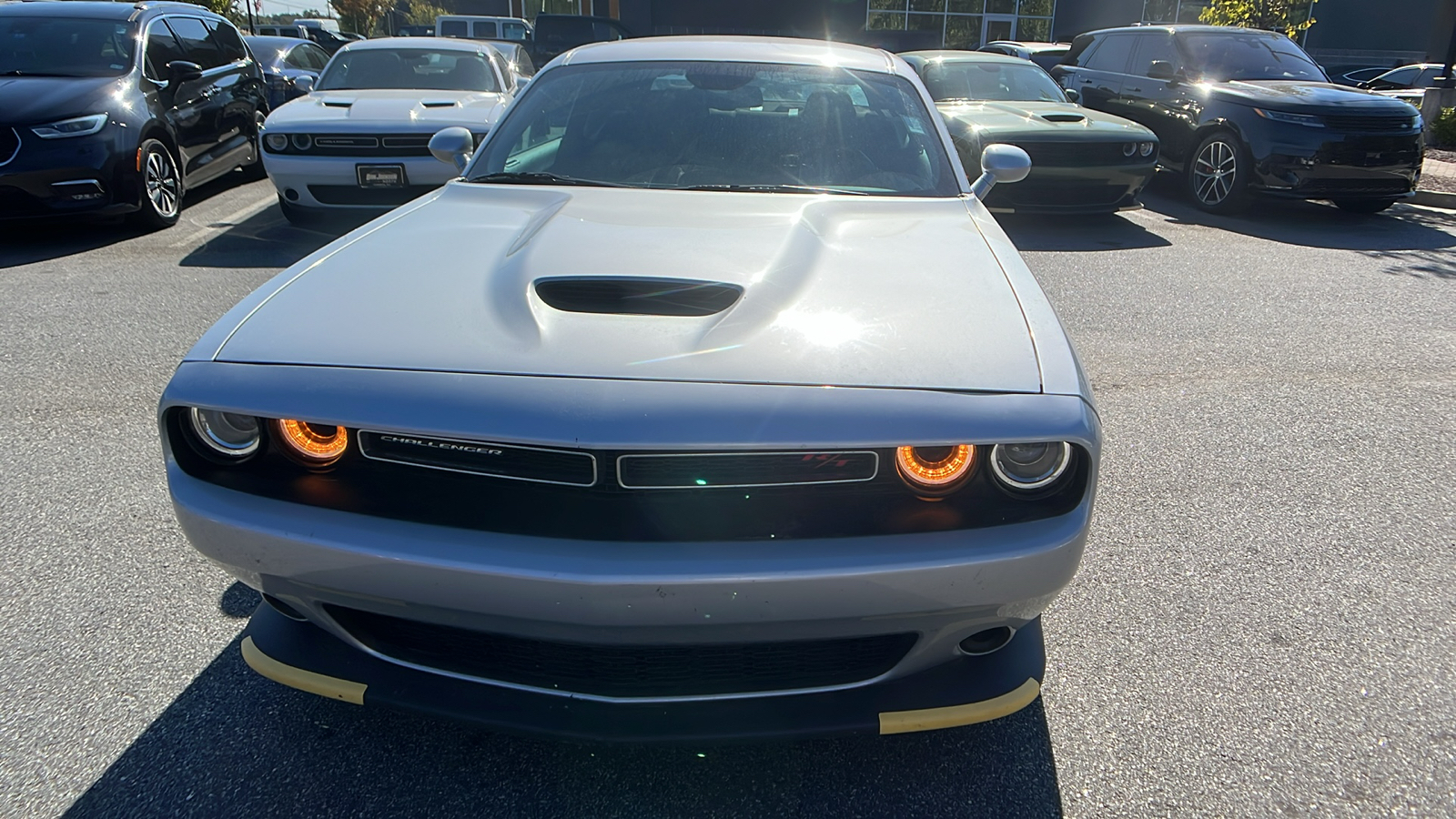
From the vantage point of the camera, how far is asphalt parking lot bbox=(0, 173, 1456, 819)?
1976mm

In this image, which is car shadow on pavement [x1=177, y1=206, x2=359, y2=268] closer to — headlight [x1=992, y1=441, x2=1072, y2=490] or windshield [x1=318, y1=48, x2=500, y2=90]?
windshield [x1=318, y1=48, x2=500, y2=90]

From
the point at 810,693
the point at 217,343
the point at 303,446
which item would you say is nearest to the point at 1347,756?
the point at 810,693

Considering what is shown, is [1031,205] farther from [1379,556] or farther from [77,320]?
[77,320]

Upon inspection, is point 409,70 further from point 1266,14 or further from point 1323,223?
point 1266,14

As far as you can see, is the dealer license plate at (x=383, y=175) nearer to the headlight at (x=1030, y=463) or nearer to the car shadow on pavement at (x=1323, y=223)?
the headlight at (x=1030, y=463)

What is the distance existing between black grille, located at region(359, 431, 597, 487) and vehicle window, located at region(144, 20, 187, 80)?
→ 7503mm

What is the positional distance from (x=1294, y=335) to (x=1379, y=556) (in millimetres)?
2635

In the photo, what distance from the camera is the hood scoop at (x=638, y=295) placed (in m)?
1.91

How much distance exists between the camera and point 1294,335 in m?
5.19

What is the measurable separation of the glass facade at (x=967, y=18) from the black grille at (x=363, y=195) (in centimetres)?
2172

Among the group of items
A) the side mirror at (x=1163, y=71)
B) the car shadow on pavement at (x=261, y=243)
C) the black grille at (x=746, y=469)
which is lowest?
the car shadow on pavement at (x=261, y=243)

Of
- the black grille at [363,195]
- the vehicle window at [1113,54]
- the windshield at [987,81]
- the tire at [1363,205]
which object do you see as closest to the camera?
the black grille at [363,195]

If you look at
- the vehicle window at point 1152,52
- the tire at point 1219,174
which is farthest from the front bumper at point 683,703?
the vehicle window at point 1152,52

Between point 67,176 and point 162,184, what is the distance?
2.84ft
